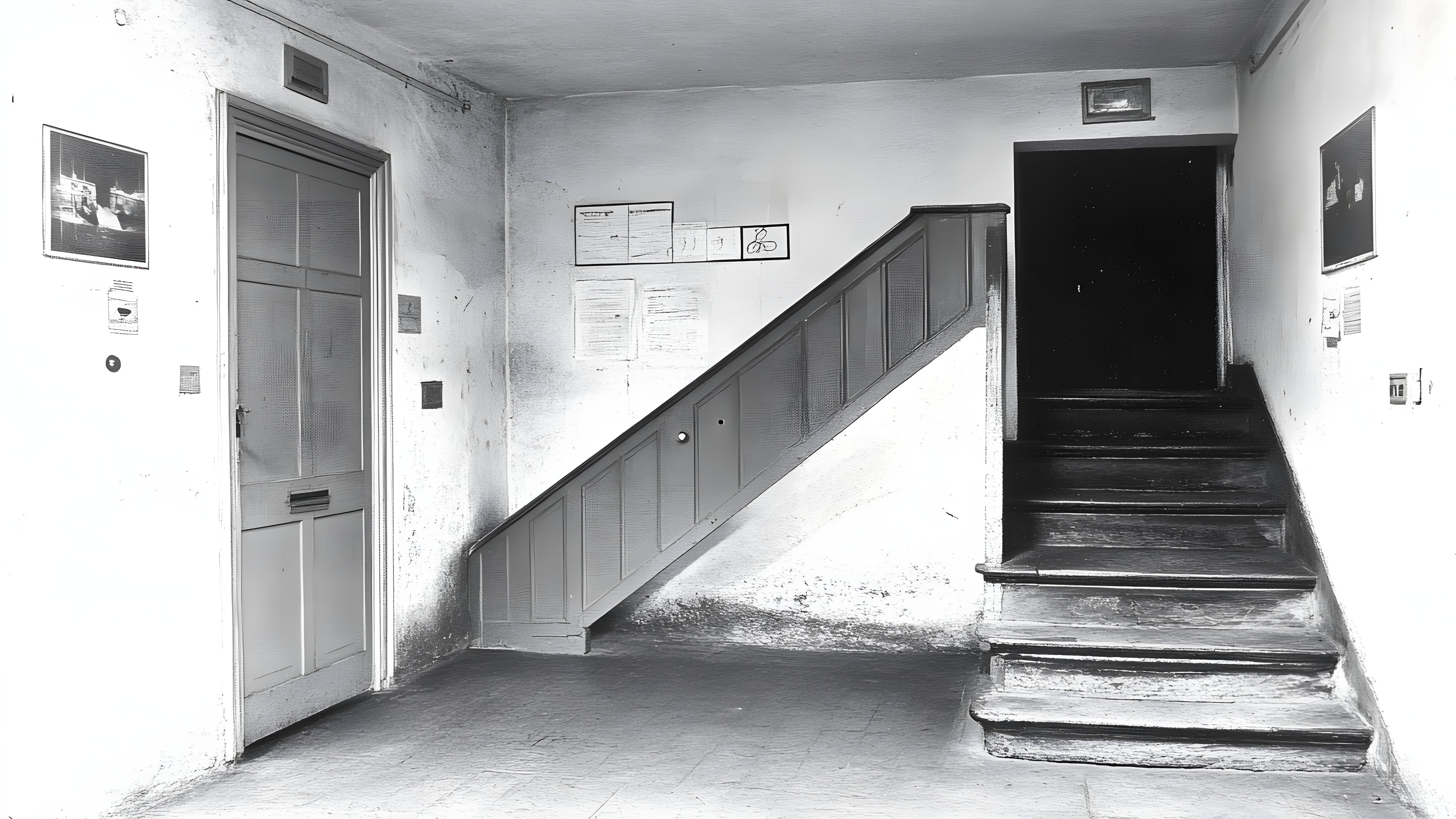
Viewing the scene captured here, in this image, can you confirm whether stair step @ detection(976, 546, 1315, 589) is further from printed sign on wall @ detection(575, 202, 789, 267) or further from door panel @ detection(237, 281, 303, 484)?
door panel @ detection(237, 281, 303, 484)

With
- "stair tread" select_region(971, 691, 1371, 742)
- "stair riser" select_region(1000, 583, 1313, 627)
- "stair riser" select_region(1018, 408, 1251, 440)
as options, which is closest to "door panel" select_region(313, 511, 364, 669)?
"stair tread" select_region(971, 691, 1371, 742)

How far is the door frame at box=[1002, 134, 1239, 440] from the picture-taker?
5.67 meters

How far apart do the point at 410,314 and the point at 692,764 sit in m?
2.46

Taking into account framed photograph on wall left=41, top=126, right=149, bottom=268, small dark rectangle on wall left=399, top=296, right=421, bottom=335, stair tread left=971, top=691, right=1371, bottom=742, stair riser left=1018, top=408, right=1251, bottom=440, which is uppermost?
framed photograph on wall left=41, top=126, right=149, bottom=268

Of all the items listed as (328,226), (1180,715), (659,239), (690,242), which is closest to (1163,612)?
(1180,715)

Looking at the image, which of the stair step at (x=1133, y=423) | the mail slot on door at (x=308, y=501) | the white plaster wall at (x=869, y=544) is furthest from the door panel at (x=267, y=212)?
the stair step at (x=1133, y=423)

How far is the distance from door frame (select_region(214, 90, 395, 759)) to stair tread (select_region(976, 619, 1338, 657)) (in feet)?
8.48

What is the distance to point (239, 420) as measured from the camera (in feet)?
13.3

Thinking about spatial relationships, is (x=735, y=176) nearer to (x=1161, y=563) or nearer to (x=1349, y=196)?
(x=1161, y=563)

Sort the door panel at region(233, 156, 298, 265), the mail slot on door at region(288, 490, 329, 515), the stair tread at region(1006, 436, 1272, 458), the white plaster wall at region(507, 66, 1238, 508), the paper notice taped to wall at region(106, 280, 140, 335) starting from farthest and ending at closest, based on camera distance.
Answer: the white plaster wall at region(507, 66, 1238, 508)
the stair tread at region(1006, 436, 1272, 458)
the mail slot on door at region(288, 490, 329, 515)
the door panel at region(233, 156, 298, 265)
the paper notice taped to wall at region(106, 280, 140, 335)

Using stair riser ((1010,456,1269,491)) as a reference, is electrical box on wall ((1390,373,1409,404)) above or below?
above

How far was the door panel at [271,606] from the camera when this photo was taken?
13.4 ft

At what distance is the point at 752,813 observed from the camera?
135 inches

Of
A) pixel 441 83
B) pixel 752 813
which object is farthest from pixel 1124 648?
pixel 441 83
